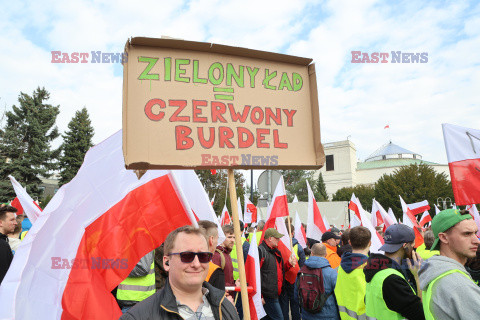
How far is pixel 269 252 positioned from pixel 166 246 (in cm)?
430

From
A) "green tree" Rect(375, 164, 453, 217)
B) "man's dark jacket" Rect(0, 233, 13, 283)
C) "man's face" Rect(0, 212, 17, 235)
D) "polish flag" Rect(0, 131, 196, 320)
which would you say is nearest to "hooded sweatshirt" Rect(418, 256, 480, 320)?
"polish flag" Rect(0, 131, 196, 320)

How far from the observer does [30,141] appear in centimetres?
3900

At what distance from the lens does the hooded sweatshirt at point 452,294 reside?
2323 millimetres

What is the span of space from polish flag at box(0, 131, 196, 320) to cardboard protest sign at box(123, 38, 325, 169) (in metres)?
1.30

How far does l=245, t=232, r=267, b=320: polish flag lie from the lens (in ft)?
17.3

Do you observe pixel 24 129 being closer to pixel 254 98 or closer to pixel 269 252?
pixel 269 252

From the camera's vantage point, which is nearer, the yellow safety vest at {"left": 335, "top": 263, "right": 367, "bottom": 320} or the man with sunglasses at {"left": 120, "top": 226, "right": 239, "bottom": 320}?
the man with sunglasses at {"left": 120, "top": 226, "right": 239, "bottom": 320}

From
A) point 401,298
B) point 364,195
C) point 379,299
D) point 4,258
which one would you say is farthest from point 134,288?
point 364,195

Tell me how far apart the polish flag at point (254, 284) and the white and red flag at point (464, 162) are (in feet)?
9.01

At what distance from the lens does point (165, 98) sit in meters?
2.60

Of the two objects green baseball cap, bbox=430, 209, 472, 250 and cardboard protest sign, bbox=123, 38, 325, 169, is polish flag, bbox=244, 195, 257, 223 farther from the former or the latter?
cardboard protest sign, bbox=123, 38, 325, 169

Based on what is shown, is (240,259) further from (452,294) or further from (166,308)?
(452,294)

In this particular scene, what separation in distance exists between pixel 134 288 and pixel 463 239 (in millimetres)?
3327

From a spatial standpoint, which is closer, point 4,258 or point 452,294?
point 452,294
